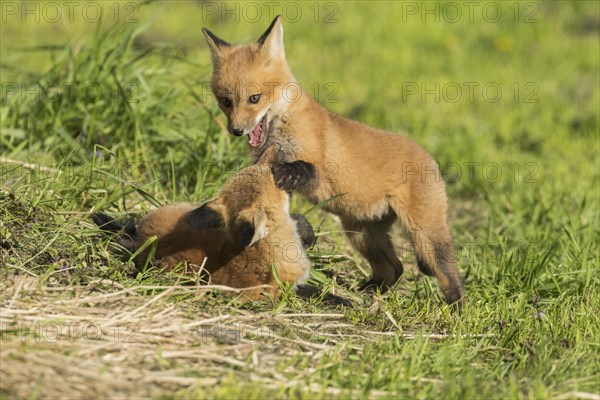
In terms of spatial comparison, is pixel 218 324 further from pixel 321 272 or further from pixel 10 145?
pixel 10 145

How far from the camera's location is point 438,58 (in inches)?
478

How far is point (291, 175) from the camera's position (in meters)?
5.42

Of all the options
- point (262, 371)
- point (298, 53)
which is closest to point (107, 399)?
point (262, 371)

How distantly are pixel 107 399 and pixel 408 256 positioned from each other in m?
3.52

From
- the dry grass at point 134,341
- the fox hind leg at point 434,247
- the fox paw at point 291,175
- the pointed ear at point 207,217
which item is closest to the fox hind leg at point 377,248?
the fox hind leg at point 434,247

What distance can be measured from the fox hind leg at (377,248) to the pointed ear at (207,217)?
1.28m

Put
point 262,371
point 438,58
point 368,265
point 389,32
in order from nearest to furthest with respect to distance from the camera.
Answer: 1. point 262,371
2. point 368,265
3. point 438,58
4. point 389,32

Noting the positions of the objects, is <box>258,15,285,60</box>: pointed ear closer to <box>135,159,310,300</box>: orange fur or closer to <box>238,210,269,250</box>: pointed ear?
A: <box>135,159,310,300</box>: orange fur

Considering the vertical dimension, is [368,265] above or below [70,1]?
below

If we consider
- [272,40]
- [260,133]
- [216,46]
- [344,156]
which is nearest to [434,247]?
[344,156]

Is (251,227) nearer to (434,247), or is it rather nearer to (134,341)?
(134,341)

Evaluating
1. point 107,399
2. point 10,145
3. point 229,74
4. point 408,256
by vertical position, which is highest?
point 229,74

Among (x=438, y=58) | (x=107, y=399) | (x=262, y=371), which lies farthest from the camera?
(x=438, y=58)

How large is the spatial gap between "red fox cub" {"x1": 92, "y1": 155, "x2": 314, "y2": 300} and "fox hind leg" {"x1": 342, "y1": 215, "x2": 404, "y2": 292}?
2.73 feet
